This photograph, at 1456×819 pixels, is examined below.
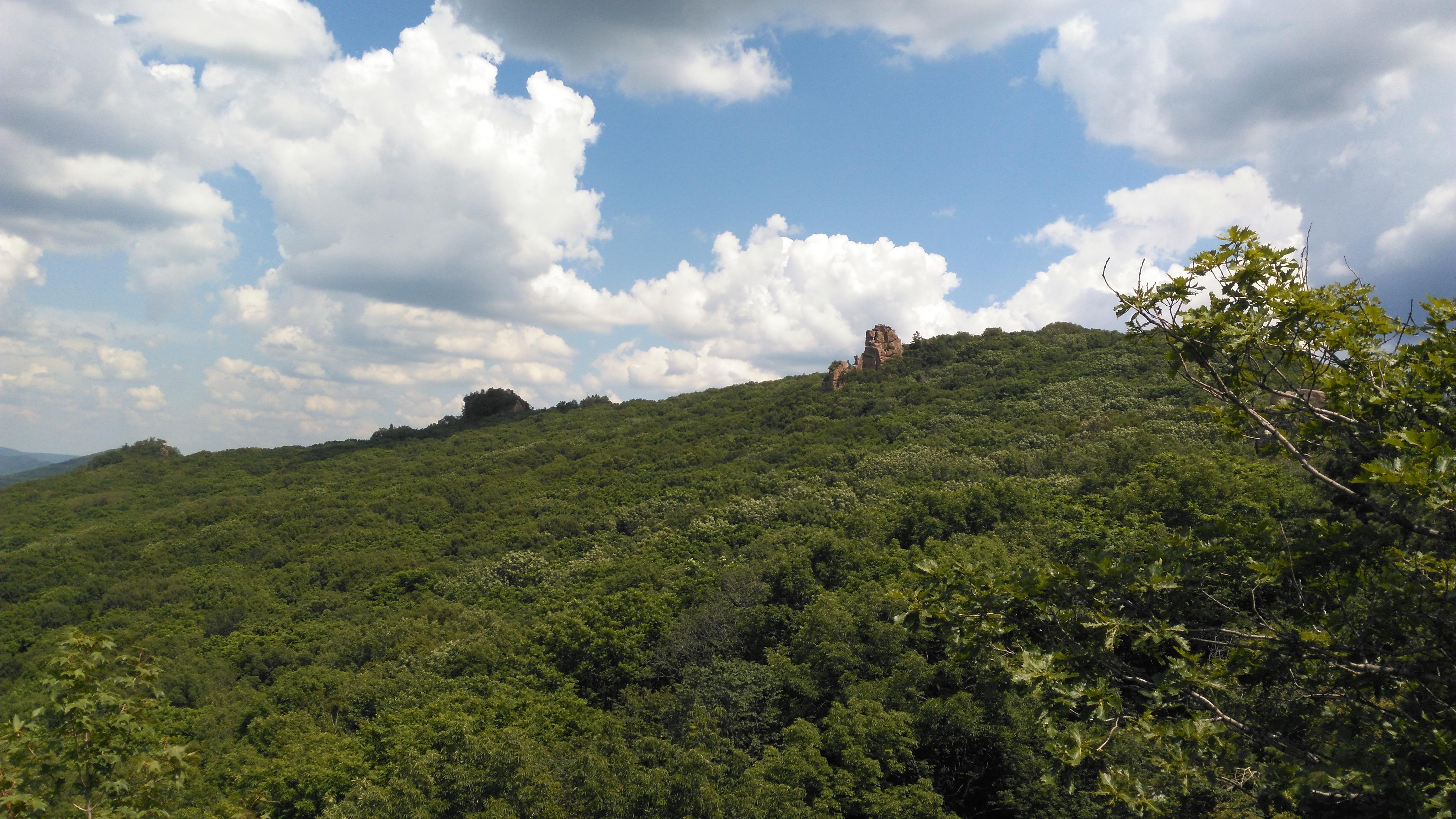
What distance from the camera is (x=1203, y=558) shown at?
23.1 ft

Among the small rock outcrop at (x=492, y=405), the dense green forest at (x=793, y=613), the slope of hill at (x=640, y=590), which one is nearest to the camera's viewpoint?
the dense green forest at (x=793, y=613)

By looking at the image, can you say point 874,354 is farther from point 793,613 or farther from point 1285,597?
point 1285,597

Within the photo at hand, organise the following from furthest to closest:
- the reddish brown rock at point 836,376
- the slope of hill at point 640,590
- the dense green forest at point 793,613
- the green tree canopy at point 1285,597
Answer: the reddish brown rock at point 836,376 < the slope of hill at point 640,590 < the dense green forest at point 793,613 < the green tree canopy at point 1285,597

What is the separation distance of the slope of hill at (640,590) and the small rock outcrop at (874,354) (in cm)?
198

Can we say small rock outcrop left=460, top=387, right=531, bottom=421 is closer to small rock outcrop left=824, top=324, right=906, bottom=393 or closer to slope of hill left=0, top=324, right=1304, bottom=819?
slope of hill left=0, top=324, right=1304, bottom=819

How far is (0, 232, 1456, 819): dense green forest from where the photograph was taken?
6188 millimetres

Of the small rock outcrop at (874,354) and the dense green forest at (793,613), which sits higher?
the small rock outcrop at (874,354)

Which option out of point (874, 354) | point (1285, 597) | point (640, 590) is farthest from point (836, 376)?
point (1285, 597)

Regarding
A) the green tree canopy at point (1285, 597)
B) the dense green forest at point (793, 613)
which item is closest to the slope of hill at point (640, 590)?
the dense green forest at point (793, 613)

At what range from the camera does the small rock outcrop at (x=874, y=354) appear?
99000 millimetres

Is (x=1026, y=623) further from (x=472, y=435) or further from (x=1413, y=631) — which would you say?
(x=472, y=435)

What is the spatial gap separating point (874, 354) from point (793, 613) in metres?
71.5

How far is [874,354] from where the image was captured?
10094cm

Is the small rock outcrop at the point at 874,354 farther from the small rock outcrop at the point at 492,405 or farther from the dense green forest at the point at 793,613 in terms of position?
the small rock outcrop at the point at 492,405
